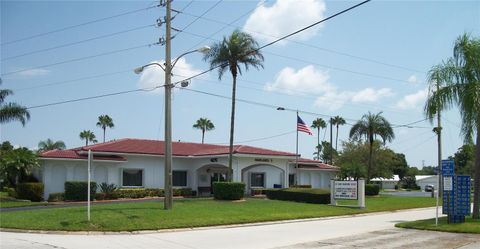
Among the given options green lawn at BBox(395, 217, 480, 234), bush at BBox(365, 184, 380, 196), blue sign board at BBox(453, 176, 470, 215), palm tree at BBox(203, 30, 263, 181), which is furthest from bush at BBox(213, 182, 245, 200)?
bush at BBox(365, 184, 380, 196)

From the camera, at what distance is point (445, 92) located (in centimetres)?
2222

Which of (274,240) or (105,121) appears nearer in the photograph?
(274,240)

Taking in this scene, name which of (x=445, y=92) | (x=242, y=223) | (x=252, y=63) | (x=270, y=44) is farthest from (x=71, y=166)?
(x=445, y=92)

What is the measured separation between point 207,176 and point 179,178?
266 centimetres

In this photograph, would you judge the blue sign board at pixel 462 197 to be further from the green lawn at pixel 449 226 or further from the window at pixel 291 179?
the window at pixel 291 179

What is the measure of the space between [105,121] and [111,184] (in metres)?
54.8

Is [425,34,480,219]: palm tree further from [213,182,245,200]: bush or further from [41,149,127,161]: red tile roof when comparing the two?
[41,149,127,161]: red tile roof

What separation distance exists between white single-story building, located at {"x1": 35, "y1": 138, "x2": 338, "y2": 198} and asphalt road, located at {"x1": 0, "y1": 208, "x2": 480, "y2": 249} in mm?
19032

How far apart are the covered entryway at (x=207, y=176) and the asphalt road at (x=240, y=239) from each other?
77.2 ft

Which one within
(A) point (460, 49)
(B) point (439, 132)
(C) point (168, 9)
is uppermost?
(C) point (168, 9)

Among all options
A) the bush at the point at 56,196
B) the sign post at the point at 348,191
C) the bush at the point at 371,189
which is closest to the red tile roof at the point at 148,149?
the bush at the point at 56,196

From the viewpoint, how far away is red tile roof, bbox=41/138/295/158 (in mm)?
38281

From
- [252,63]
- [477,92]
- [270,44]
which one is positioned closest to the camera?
[270,44]

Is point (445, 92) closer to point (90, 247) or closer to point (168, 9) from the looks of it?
point (168, 9)
